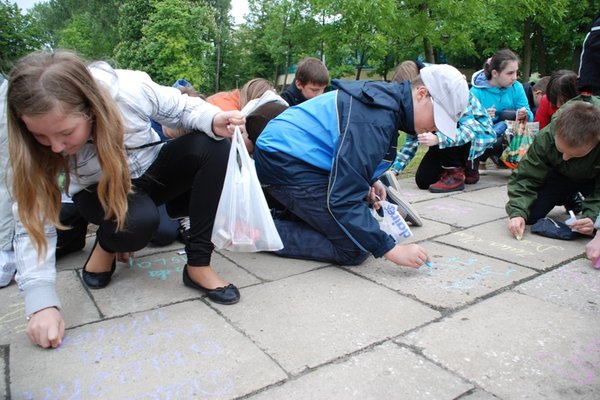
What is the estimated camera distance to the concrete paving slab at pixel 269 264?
240cm

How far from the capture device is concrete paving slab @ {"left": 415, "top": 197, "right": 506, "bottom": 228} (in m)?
3.40

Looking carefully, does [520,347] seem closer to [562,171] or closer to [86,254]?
[562,171]

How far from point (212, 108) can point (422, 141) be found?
90.6 inches

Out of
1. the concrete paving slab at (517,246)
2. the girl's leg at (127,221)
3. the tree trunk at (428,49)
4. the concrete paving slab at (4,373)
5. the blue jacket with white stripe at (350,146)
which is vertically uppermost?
the tree trunk at (428,49)

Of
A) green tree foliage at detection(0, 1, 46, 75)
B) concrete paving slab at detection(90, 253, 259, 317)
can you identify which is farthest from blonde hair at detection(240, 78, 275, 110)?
green tree foliage at detection(0, 1, 46, 75)

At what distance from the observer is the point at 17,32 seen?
28.5m

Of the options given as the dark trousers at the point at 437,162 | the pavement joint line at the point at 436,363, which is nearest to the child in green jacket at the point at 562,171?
the dark trousers at the point at 437,162

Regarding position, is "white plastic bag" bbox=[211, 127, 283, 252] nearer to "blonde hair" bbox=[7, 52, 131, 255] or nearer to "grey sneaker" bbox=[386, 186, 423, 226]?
"blonde hair" bbox=[7, 52, 131, 255]

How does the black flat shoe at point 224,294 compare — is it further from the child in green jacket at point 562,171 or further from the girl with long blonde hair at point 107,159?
the child in green jacket at point 562,171

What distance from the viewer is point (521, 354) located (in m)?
1.65

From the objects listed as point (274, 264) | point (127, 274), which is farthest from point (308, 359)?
point (127, 274)

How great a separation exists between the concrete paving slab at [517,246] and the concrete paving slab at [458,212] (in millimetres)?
185

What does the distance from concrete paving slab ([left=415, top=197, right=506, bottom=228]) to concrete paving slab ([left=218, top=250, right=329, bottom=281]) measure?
1.29m

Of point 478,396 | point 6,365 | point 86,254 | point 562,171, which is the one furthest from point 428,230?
point 6,365
